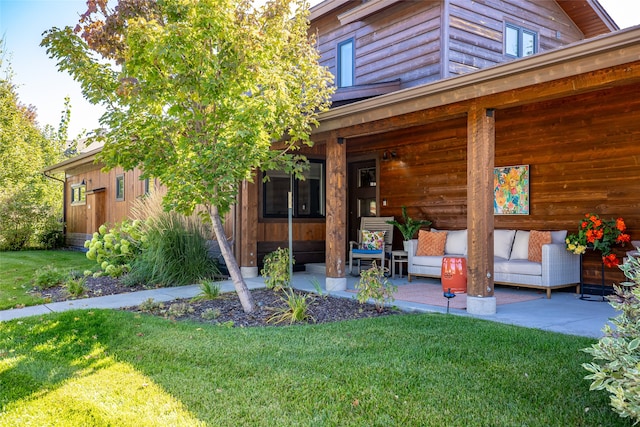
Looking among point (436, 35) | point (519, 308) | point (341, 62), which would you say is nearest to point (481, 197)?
point (519, 308)

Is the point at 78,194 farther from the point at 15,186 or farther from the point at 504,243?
the point at 504,243

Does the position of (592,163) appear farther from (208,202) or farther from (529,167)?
(208,202)

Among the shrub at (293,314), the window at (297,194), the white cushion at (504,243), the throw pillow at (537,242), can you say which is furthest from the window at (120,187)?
the throw pillow at (537,242)

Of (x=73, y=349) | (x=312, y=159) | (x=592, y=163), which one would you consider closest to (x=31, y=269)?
(x=312, y=159)

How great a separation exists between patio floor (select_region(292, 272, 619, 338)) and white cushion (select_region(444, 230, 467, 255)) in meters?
0.80

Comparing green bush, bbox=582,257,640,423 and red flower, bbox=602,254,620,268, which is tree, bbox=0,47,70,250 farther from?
green bush, bbox=582,257,640,423

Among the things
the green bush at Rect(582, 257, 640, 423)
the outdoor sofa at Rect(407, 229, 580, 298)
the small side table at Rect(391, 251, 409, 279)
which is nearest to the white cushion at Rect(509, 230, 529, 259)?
the outdoor sofa at Rect(407, 229, 580, 298)

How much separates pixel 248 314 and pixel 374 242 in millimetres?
3258

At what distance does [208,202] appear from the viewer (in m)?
5.36

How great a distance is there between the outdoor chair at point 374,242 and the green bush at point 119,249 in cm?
347

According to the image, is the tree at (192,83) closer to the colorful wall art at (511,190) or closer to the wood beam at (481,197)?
the wood beam at (481,197)

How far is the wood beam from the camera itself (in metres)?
4.79

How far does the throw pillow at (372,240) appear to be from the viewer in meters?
8.03

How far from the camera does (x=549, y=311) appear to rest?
5094 millimetres
